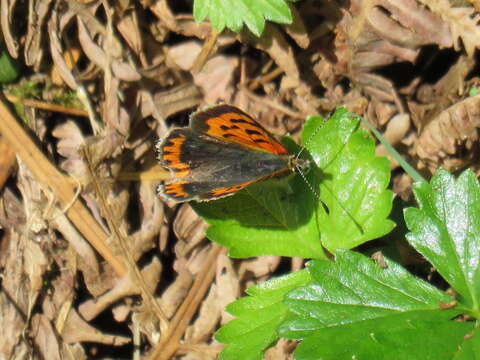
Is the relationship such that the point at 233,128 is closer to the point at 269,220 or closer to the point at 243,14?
the point at 269,220

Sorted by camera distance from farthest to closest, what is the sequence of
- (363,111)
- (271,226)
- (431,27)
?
(363,111), (431,27), (271,226)

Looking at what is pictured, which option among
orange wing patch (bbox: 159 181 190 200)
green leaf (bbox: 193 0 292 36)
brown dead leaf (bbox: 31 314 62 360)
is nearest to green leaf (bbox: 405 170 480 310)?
orange wing patch (bbox: 159 181 190 200)

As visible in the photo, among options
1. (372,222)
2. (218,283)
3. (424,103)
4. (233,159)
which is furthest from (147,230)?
(424,103)

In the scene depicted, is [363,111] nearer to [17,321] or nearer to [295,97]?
[295,97]

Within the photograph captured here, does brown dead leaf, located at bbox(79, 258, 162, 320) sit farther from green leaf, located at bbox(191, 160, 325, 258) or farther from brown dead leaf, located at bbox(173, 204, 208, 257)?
green leaf, located at bbox(191, 160, 325, 258)

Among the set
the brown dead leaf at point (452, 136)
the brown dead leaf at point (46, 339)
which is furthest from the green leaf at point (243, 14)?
the brown dead leaf at point (46, 339)

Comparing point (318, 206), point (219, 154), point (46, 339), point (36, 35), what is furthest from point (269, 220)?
point (36, 35)
